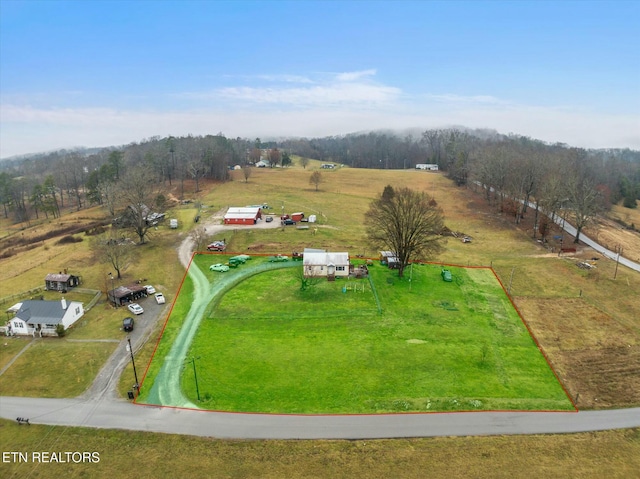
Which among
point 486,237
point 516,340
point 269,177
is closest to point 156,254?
point 516,340

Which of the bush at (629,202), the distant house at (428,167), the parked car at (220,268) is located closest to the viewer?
the parked car at (220,268)

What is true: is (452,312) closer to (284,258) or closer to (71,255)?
(284,258)

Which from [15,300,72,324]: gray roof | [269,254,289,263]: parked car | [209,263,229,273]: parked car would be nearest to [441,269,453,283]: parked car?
[269,254,289,263]: parked car

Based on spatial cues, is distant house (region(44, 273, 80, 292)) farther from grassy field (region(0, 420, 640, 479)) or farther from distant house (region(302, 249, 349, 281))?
distant house (region(302, 249, 349, 281))

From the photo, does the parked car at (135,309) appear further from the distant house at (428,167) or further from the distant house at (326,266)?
the distant house at (428,167)

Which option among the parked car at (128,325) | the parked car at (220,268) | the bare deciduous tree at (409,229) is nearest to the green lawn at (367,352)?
the bare deciduous tree at (409,229)

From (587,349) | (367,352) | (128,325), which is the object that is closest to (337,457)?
(367,352)
